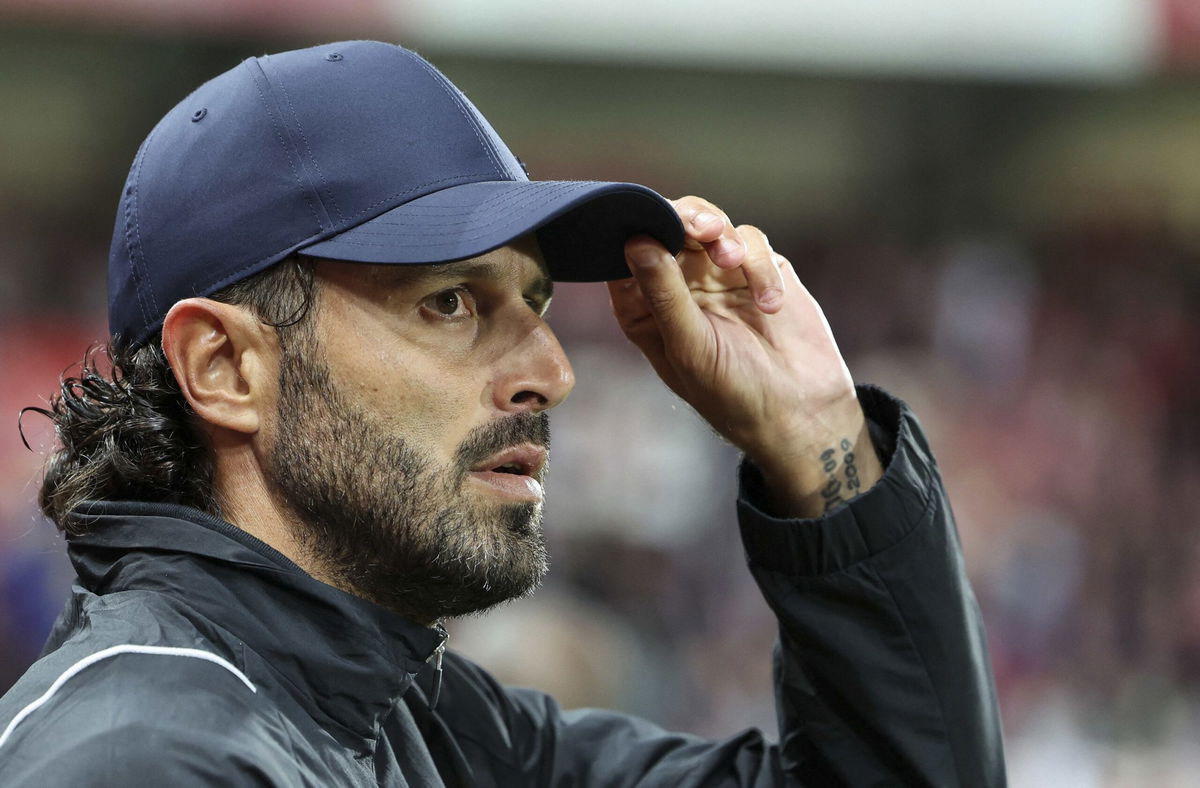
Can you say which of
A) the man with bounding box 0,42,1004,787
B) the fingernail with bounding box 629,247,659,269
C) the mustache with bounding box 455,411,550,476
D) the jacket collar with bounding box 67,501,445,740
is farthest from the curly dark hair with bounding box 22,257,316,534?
the fingernail with bounding box 629,247,659,269

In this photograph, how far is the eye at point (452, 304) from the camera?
1.64 metres

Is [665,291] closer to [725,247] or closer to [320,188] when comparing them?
[725,247]

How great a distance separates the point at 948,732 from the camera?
1812 millimetres

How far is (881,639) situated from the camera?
5.93 feet

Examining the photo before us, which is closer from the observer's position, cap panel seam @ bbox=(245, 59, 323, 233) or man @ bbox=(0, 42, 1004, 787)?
man @ bbox=(0, 42, 1004, 787)

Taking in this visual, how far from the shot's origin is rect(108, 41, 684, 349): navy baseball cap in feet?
5.16

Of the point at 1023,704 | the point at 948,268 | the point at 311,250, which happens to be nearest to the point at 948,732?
the point at 311,250

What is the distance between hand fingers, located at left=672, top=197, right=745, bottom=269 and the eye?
11.7 inches

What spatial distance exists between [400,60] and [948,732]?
110 centimetres

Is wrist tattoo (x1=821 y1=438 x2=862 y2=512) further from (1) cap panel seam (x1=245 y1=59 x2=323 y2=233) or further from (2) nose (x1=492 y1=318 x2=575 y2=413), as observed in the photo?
(1) cap panel seam (x1=245 y1=59 x2=323 y2=233)

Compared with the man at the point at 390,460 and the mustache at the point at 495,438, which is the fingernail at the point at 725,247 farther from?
the mustache at the point at 495,438

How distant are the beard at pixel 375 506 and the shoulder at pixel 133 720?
0.25m

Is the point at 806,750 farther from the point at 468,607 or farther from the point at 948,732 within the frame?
the point at 468,607

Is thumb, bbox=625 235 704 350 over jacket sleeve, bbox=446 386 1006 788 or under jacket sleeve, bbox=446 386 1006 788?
over
